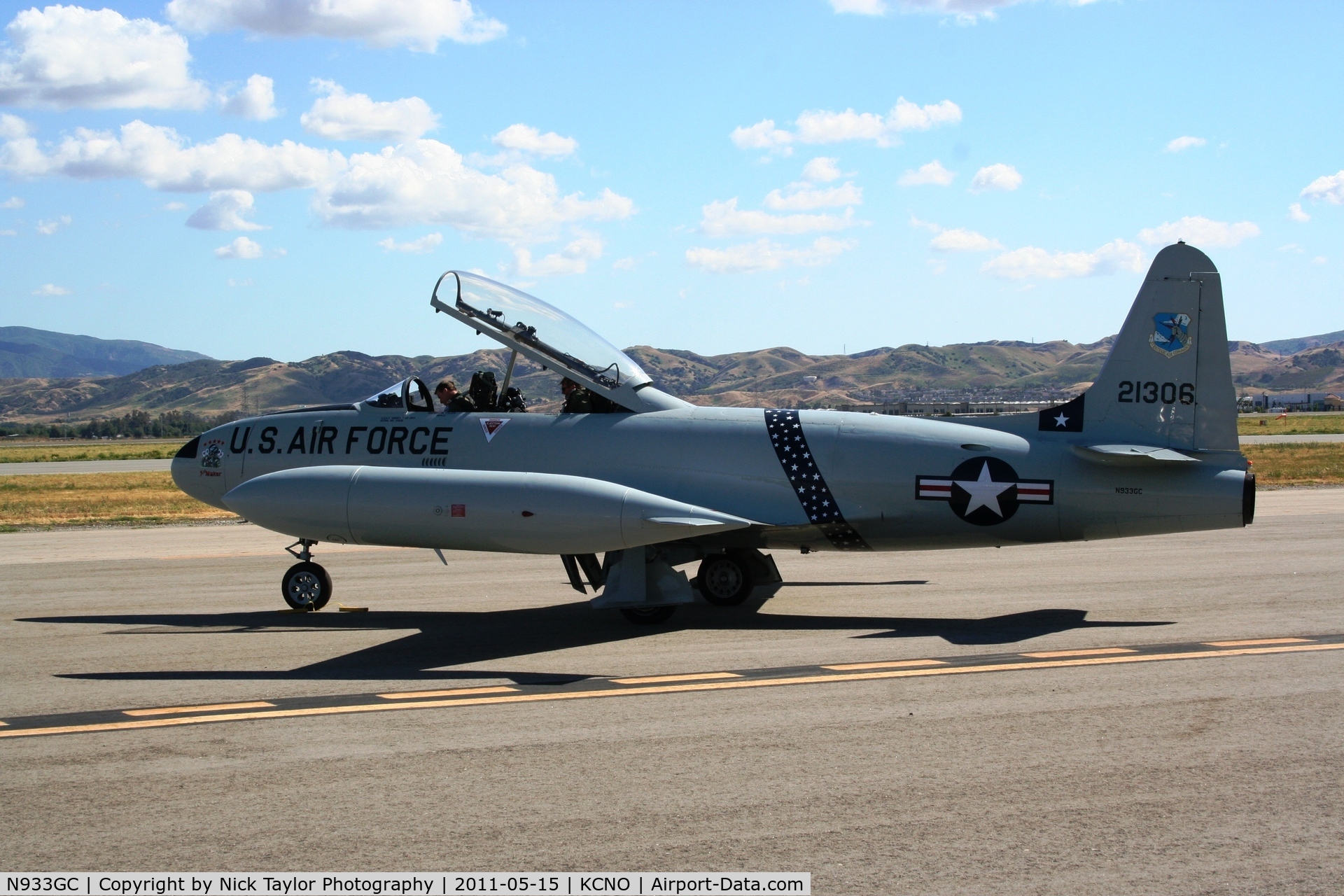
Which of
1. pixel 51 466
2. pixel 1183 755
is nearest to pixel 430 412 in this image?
pixel 1183 755

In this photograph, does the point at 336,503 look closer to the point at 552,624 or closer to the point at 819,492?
the point at 552,624

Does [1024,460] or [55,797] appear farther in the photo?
[1024,460]

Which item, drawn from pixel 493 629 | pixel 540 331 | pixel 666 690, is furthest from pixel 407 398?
pixel 666 690

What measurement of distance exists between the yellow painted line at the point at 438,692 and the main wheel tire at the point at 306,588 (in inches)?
211

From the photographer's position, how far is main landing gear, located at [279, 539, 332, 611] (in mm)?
14742

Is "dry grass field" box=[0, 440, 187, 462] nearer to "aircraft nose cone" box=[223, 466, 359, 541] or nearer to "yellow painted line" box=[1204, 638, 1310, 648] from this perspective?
"aircraft nose cone" box=[223, 466, 359, 541]

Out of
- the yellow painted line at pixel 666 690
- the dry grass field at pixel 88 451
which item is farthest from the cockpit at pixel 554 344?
the dry grass field at pixel 88 451

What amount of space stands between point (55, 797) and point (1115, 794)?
20.5 feet

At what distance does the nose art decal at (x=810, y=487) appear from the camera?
44.3ft

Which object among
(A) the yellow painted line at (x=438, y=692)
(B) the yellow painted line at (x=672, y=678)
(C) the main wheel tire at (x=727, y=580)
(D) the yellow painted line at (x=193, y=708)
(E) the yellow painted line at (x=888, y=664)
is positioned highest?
(C) the main wheel tire at (x=727, y=580)

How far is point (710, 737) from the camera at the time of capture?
8078 millimetres

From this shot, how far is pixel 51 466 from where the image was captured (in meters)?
65.9

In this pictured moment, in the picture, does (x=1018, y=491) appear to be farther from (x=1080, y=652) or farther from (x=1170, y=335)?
(x=1170, y=335)

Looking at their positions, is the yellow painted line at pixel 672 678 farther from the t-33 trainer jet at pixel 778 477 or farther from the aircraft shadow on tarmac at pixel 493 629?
the t-33 trainer jet at pixel 778 477
